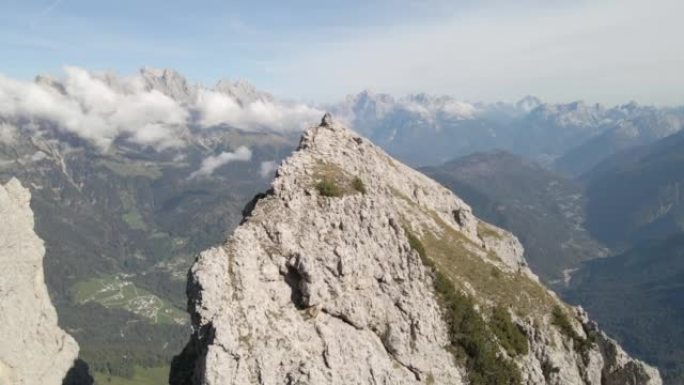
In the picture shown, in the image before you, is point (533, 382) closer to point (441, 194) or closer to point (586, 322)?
point (586, 322)

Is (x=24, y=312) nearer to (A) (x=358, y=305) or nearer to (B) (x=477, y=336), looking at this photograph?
(A) (x=358, y=305)

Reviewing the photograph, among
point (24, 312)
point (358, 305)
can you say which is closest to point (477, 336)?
point (358, 305)

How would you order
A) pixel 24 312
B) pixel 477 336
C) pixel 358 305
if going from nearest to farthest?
pixel 358 305
pixel 24 312
pixel 477 336

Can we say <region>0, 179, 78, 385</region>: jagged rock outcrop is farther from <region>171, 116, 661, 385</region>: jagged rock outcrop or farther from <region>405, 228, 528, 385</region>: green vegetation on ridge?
<region>405, 228, 528, 385</region>: green vegetation on ridge

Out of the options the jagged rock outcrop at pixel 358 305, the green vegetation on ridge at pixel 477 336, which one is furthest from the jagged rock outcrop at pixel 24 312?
the green vegetation on ridge at pixel 477 336

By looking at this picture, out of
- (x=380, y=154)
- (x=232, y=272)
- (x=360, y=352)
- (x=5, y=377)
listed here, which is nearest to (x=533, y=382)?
(x=360, y=352)

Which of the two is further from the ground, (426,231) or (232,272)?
(426,231)

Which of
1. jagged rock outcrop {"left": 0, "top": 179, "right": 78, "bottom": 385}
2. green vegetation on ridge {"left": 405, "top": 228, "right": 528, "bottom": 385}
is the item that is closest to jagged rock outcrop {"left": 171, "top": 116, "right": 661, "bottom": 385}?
green vegetation on ridge {"left": 405, "top": 228, "right": 528, "bottom": 385}
